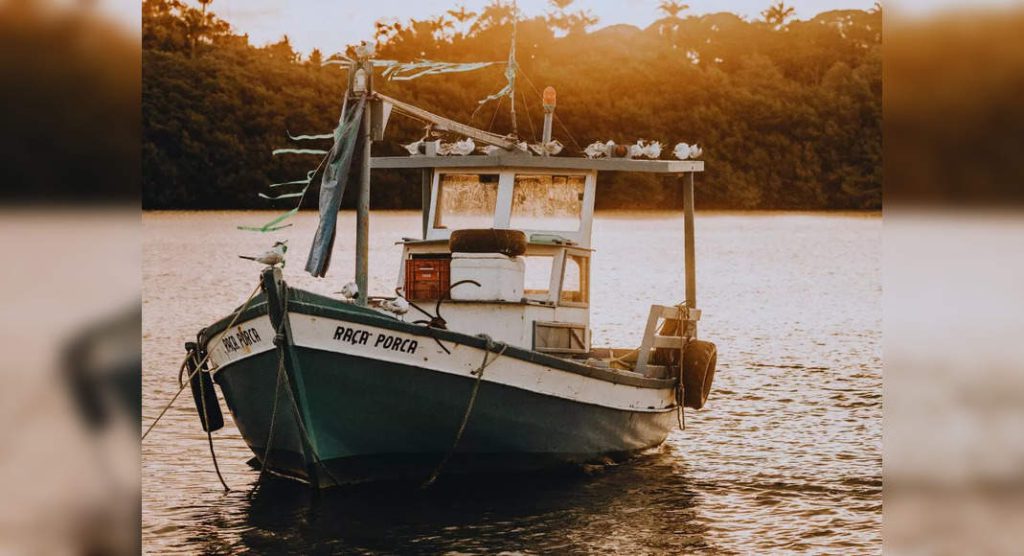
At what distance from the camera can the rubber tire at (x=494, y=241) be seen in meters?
13.2

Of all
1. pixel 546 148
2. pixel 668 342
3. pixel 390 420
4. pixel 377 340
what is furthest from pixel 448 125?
pixel 390 420

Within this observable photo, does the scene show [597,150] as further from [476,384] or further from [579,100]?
[579,100]

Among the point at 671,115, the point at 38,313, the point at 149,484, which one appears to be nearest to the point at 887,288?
the point at 38,313

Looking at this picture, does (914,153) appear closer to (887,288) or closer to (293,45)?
(887,288)

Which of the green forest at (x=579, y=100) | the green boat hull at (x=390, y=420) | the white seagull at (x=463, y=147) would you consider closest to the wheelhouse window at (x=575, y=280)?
the green boat hull at (x=390, y=420)

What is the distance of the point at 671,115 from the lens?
82.1 metres

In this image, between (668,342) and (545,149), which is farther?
(668,342)

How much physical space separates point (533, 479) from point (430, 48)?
73.3 metres

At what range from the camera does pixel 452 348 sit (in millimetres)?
11648

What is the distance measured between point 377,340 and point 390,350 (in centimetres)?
15

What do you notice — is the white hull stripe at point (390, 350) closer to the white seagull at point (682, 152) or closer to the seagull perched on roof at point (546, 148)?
the seagull perched on roof at point (546, 148)

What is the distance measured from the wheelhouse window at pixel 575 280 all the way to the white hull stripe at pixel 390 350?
69.2 inches

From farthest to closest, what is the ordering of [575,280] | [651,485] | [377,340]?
1. [575,280]
2. [651,485]
3. [377,340]

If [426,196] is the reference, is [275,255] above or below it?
below
